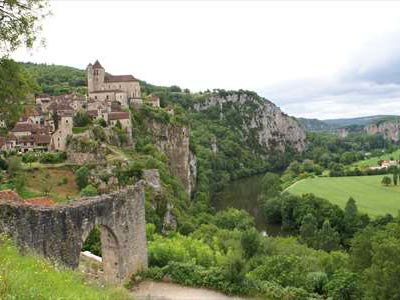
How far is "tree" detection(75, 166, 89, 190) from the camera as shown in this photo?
49237mm

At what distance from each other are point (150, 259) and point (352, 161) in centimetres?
14124

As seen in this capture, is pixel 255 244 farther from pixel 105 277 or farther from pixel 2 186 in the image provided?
pixel 2 186

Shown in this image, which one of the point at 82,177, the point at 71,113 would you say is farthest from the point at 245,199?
the point at 82,177

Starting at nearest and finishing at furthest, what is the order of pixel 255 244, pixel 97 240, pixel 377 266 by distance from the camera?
pixel 377 266, pixel 97 240, pixel 255 244

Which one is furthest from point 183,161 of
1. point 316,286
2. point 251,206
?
point 316,286

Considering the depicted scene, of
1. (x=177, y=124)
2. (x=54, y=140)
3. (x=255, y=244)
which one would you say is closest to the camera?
(x=255, y=244)

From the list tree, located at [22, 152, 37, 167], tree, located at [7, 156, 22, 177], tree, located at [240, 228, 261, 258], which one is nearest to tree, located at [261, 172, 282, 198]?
tree, located at [22, 152, 37, 167]

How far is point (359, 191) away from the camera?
9125cm

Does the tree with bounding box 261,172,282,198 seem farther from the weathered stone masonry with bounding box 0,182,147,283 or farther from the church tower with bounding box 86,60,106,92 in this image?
the weathered stone masonry with bounding box 0,182,147,283

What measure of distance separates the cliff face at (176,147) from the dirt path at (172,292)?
62.0 metres

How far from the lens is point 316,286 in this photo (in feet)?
70.8

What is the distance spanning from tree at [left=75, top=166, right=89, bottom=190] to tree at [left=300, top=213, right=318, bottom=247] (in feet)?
88.7

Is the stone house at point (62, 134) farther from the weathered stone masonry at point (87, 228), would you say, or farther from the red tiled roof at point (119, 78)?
the weathered stone masonry at point (87, 228)

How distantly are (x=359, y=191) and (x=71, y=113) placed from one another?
56292 mm
